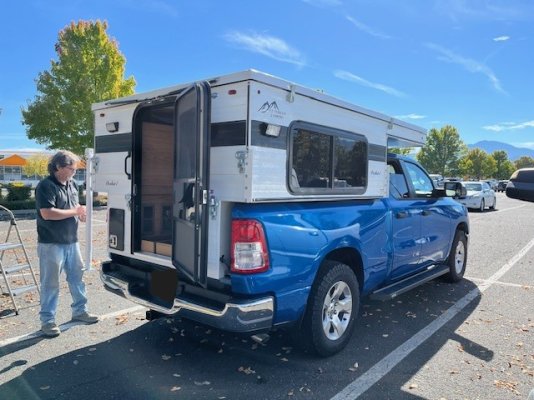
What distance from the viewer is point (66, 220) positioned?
455 cm

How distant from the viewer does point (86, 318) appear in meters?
4.69

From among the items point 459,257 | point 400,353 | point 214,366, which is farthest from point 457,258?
point 214,366

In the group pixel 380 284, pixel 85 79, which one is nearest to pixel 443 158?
pixel 85 79

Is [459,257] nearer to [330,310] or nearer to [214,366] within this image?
[330,310]

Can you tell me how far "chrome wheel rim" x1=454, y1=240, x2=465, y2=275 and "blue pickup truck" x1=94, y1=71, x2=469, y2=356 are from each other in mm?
1774

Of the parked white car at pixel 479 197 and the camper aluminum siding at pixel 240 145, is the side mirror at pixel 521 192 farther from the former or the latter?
the parked white car at pixel 479 197

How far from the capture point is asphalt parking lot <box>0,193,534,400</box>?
132 inches

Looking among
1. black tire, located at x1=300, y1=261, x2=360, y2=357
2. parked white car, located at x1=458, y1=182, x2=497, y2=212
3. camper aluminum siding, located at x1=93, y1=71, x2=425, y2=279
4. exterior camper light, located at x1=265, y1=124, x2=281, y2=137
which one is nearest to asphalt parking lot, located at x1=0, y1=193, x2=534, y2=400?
black tire, located at x1=300, y1=261, x2=360, y2=357

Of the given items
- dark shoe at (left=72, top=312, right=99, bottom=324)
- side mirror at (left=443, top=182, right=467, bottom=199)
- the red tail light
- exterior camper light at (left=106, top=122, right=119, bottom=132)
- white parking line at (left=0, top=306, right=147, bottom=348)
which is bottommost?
white parking line at (left=0, top=306, right=147, bottom=348)

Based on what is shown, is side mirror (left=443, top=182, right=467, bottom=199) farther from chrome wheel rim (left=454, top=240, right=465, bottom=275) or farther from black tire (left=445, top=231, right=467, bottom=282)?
chrome wheel rim (left=454, top=240, right=465, bottom=275)

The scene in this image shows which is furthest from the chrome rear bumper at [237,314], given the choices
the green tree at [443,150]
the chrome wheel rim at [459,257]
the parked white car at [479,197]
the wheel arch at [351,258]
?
the green tree at [443,150]

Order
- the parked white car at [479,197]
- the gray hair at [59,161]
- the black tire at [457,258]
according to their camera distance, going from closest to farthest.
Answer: the gray hair at [59,161] → the black tire at [457,258] → the parked white car at [479,197]

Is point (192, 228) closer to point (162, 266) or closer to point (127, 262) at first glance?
point (162, 266)

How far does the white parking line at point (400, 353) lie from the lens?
3.36m
